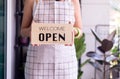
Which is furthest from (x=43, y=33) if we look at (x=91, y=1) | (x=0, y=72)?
(x=91, y=1)

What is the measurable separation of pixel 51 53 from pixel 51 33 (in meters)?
0.10

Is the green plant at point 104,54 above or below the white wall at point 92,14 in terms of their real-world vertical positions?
below

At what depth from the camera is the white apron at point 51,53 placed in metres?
1.27

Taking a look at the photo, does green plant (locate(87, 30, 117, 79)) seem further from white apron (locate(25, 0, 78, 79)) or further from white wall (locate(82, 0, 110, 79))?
white apron (locate(25, 0, 78, 79))

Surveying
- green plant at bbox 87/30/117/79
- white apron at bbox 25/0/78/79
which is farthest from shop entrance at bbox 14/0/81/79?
white apron at bbox 25/0/78/79

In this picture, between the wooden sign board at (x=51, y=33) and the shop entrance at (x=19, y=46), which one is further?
the shop entrance at (x=19, y=46)

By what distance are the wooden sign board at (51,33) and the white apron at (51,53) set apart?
0.04 m

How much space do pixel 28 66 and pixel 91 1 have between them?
2.33 m

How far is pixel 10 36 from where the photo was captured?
2799 mm

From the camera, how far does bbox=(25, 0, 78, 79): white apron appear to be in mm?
1266

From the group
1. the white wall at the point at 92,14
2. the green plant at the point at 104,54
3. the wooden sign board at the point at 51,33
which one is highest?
the white wall at the point at 92,14

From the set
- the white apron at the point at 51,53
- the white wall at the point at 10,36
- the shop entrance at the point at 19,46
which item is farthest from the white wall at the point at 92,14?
the white apron at the point at 51,53

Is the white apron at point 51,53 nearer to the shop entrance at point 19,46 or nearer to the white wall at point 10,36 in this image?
the white wall at point 10,36

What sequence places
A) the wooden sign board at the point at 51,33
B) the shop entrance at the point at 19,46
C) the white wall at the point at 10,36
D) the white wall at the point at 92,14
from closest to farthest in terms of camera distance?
the wooden sign board at the point at 51,33 < the white wall at the point at 10,36 < the shop entrance at the point at 19,46 < the white wall at the point at 92,14
